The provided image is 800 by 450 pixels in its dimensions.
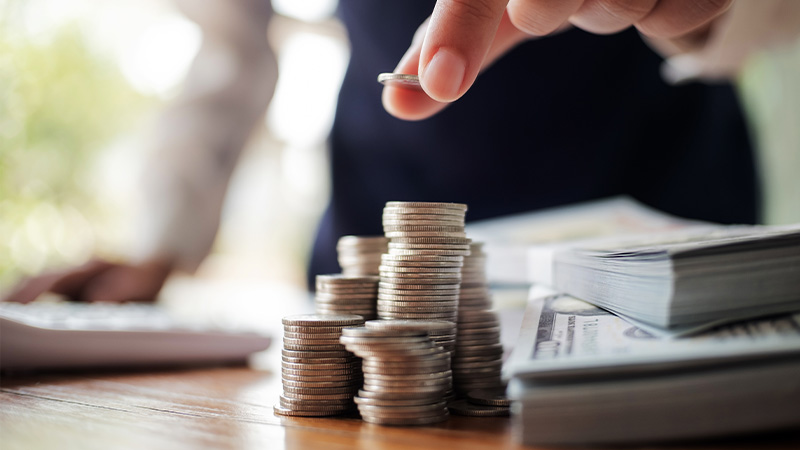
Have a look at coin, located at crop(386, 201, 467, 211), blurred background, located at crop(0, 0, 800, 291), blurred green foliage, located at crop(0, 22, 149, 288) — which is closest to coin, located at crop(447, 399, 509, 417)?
coin, located at crop(386, 201, 467, 211)

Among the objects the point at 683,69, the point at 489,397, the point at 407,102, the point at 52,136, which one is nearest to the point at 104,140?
the point at 52,136

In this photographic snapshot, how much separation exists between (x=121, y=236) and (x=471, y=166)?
5.36m

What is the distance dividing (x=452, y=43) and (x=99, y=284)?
4.55 feet

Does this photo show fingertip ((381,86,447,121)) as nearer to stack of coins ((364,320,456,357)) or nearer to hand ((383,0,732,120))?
hand ((383,0,732,120))

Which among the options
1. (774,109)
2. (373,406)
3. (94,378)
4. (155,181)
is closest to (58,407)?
(94,378)

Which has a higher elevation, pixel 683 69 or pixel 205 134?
pixel 683 69

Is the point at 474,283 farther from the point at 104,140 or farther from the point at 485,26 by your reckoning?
the point at 104,140

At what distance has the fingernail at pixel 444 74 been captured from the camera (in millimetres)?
795

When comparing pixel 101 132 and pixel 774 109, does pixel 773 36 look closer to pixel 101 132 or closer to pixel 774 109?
pixel 774 109

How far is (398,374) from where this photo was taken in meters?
0.65

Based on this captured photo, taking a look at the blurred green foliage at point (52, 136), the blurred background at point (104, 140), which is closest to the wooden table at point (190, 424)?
the blurred background at point (104, 140)

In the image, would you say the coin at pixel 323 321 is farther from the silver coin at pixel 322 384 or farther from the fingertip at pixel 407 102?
the fingertip at pixel 407 102

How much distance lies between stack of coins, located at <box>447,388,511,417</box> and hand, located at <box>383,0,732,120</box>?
0.38 meters

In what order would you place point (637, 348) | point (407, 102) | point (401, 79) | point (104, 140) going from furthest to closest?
point (104, 140) < point (407, 102) < point (401, 79) < point (637, 348)
